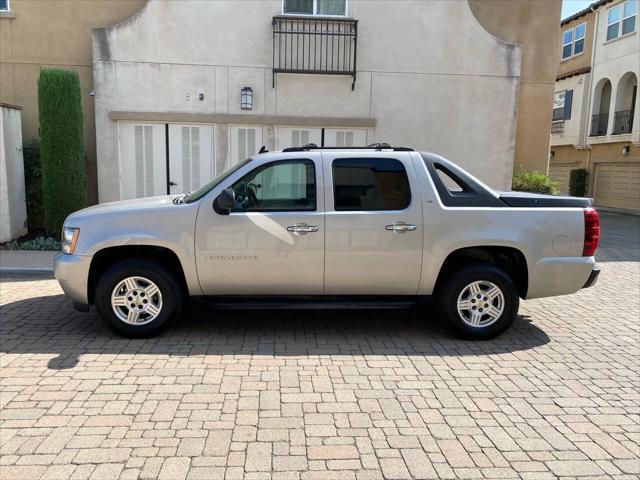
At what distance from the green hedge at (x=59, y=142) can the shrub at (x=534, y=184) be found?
934 cm

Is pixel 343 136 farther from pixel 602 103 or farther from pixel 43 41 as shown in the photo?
pixel 602 103

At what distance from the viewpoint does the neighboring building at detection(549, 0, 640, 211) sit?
930 inches

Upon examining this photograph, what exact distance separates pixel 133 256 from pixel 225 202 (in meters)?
1.18

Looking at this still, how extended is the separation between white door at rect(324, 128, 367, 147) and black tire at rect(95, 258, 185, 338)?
6.61 meters

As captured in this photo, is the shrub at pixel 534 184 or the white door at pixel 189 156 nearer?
the white door at pixel 189 156

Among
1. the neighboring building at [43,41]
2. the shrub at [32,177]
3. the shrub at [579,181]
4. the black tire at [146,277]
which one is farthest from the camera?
the shrub at [579,181]

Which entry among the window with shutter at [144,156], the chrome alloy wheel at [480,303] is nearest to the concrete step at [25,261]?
the window with shutter at [144,156]

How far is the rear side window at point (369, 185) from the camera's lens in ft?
17.4

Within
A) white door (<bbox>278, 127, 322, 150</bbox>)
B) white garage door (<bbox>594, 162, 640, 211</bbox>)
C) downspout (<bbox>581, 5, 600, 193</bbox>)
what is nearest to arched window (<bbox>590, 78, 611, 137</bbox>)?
downspout (<bbox>581, 5, 600, 193</bbox>)

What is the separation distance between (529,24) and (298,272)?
10033mm

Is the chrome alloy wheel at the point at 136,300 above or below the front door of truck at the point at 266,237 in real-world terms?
below

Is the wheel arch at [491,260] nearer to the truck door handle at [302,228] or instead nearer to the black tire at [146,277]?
the truck door handle at [302,228]

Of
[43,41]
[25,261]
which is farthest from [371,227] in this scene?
[43,41]

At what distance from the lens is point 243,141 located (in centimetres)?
1093
